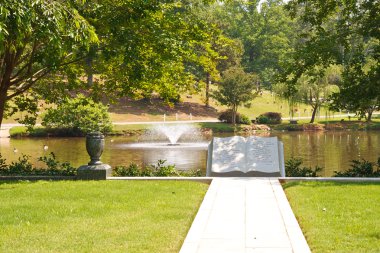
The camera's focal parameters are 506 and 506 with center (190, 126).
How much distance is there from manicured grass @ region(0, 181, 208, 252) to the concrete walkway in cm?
30

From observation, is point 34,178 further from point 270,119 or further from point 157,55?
point 270,119

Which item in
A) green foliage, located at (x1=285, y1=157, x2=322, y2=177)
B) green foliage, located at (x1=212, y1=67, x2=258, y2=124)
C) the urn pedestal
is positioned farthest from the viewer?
green foliage, located at (x1=212, y1=67, x2=258, y2=124)

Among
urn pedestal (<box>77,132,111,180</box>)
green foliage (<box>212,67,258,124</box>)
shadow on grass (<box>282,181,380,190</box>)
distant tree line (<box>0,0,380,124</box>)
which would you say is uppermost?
green foliage (<box>212,67,258,124</box>)

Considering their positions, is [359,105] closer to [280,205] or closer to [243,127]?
[280,205]

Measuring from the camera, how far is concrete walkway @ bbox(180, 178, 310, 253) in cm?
727

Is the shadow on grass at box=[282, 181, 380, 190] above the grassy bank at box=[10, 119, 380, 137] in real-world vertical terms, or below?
below

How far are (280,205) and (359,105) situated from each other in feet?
25.8

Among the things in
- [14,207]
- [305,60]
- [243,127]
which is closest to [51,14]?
[14,207]

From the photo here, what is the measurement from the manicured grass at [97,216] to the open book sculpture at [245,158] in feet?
6.68

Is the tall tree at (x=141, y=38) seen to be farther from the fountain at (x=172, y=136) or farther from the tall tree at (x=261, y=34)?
the tall tree at (x=261, y=34)

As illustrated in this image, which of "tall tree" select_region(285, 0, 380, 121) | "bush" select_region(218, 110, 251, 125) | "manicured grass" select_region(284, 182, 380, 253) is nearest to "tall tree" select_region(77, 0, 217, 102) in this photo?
"tall tree" select_region(285, 0, 380, 121)

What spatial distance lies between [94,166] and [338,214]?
782cm

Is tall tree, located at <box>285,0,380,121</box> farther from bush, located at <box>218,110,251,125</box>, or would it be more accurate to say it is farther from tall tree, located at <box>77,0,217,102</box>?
bush, located at <box>218,110,251,125</box>

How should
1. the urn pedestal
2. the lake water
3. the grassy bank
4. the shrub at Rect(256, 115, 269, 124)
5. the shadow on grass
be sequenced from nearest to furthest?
the shadow on grass → the urn pedestal → the lake water → the grassy bank → the shrub at Rect(256, 115, 269, 124)
